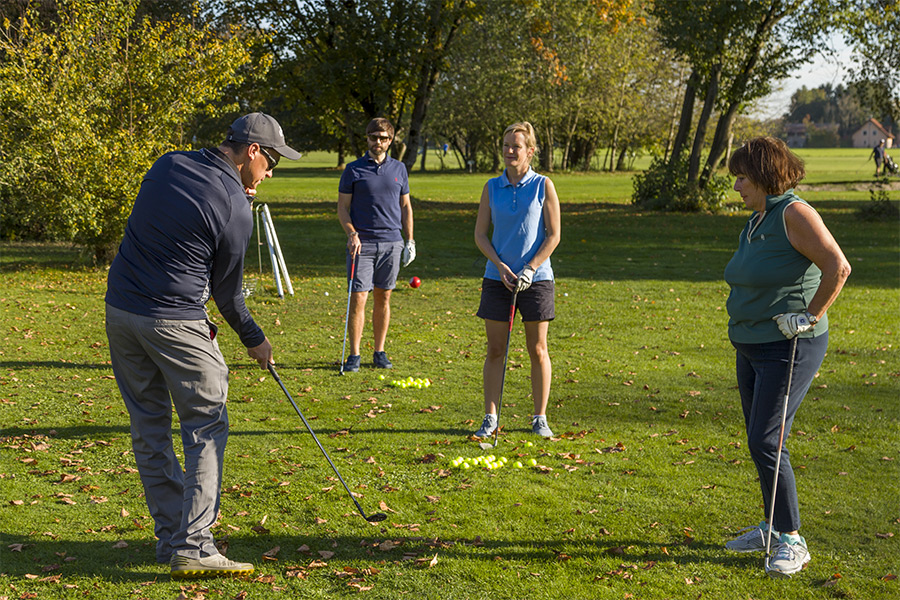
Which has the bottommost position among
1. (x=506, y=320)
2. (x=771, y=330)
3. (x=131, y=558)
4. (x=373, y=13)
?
(x=131, y=558)

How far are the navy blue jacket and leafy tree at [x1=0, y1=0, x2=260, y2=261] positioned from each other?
35.0ft

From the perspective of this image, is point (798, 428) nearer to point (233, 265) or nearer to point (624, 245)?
point (233, 265)

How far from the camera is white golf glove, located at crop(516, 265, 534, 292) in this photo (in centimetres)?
617

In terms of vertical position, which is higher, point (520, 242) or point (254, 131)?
point (254, 131)

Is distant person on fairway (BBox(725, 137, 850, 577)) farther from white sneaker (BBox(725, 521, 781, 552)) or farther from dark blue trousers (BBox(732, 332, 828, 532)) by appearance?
white sneaker (BBox(725, 521, 781, 552))

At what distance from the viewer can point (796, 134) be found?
157000 mm

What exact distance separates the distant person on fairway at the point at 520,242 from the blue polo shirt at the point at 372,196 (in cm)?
220

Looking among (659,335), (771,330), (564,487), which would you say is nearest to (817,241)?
(771,330)

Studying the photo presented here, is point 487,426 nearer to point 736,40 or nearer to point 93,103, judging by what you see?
point 93,103

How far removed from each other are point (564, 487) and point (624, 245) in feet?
50.5

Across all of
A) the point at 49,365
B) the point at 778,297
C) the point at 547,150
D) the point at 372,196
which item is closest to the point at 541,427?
the point at 778,297

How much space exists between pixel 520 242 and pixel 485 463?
5.36 feet

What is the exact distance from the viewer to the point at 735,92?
24297mm

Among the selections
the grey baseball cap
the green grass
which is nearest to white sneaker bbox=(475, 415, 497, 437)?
the green grass
